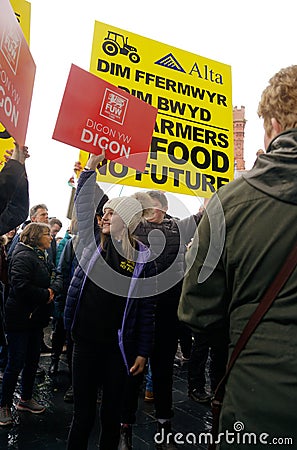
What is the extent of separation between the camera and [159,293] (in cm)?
339

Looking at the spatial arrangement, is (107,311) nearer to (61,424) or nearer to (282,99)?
(61,424)

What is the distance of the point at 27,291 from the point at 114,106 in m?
1.89

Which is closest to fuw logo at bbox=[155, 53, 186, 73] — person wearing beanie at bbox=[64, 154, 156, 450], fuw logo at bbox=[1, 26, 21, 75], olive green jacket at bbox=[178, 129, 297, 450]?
fuw logo at bbox=[1, 26, 21, 75]

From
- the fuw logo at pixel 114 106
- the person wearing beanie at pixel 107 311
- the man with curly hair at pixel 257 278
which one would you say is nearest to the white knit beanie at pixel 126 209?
the person wearing beanie at pixel 107 311

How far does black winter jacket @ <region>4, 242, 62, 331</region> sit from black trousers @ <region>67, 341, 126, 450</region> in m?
1.40

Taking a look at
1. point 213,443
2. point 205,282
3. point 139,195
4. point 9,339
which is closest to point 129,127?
point 139,195

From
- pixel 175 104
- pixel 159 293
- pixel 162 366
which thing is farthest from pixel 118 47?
pixel 162 366

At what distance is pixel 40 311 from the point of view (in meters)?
3.93

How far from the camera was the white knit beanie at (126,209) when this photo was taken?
2.78 metres

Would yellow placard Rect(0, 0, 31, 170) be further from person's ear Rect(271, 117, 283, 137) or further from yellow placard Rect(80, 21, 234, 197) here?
person's ear Rect(271, 117, 283, 137)

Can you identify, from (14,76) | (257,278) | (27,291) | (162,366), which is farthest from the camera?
(27,291)

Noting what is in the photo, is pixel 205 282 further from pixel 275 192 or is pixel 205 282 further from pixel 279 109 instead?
pixel 279 109

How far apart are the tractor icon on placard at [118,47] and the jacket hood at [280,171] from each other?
11.7 feet

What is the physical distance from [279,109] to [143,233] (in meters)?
2.08
